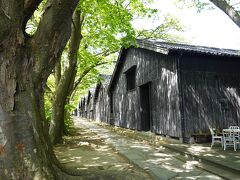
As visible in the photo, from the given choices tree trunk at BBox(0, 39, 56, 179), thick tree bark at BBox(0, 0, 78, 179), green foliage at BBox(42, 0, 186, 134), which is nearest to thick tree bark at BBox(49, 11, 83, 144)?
green foliage at BBox(42, 0, 186, 134)

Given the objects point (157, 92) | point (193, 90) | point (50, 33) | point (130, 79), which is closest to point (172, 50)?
point (193, 90)

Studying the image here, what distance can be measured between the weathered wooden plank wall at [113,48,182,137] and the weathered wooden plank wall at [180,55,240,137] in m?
0.46

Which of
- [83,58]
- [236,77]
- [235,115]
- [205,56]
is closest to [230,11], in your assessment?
[205,56]

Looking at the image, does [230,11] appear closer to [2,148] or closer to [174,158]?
[174,158]

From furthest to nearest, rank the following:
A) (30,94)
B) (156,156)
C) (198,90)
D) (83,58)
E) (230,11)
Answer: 1. (83,58)
2. (198,90)
3. (156,156)
4. (230,11)
5. (30,94)

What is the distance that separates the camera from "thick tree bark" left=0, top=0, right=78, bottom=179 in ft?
13.8

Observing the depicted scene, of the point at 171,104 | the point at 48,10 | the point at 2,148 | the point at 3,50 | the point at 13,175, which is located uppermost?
the point at 48,10

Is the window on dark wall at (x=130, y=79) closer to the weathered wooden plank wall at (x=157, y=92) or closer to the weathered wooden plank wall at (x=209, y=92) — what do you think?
the weathered wooden plank wall at (x=157, y=92)

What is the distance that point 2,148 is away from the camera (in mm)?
4227

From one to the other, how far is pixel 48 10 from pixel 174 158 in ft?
19.4

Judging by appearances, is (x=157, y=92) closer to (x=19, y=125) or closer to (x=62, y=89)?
(x=62, y=89)

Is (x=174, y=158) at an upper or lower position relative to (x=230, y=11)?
lower

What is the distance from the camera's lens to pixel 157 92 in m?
12.8

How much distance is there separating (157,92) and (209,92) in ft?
8.95
